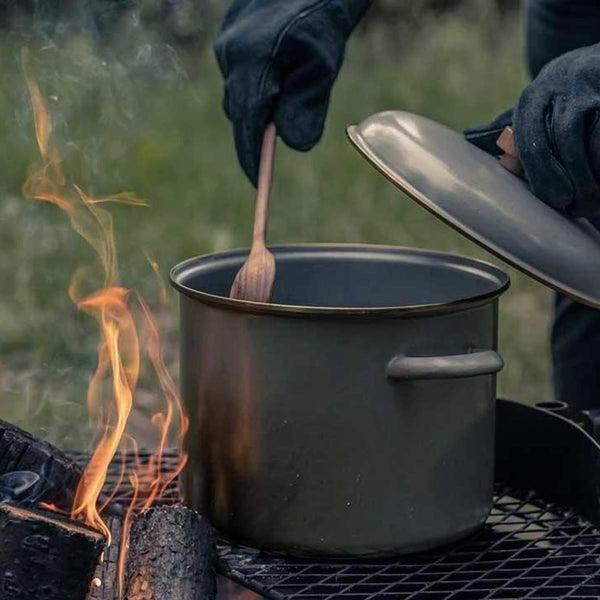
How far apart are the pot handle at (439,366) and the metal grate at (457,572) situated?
0.27 meters

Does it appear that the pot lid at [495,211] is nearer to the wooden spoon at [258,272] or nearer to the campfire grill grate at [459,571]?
the wooden spoon at [258,272]

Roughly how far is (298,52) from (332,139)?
3665mm

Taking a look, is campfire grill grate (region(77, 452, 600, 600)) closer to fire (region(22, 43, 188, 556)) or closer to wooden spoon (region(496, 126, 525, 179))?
fire (region(22, 43, 188, 556))

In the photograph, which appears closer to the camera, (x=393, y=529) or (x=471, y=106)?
(x=393, y=529)

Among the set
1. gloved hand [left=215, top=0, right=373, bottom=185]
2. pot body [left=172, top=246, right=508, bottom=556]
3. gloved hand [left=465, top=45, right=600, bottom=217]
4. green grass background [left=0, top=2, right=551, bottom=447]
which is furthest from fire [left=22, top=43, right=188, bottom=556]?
green grass background [left=0, top=2, right=551, bottom=447]

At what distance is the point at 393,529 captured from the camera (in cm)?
162

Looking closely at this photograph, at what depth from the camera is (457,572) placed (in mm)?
1644

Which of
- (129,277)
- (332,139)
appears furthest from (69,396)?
(332,139)

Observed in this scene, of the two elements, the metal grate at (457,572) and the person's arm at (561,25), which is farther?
the person's arm at (561,25)

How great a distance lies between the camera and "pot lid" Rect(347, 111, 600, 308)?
1.56 m

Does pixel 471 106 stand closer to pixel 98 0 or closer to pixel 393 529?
pixel 98 0

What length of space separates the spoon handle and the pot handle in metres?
0.32

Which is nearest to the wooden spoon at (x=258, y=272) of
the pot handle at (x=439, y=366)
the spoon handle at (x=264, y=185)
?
the spoon handle at (x=264, y=185)

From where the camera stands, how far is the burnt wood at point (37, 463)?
1687 mm
